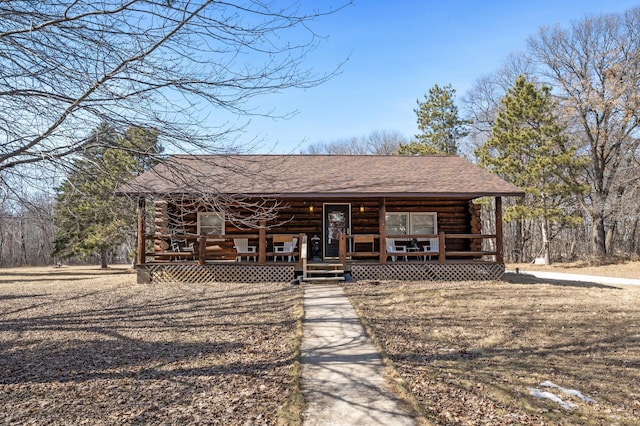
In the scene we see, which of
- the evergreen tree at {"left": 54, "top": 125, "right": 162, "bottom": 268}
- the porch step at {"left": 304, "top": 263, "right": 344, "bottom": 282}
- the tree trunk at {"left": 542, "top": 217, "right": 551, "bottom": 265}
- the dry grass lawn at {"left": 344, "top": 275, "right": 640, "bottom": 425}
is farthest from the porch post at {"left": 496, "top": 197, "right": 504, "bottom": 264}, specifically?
the tree trunk at {"left": 542, "top": 217, "right": 551, "bottom": 265}

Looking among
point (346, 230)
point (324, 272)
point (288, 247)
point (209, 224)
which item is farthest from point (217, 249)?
point (346, 230)

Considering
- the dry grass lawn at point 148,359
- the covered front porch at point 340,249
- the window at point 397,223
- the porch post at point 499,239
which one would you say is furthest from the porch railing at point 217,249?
the porch post at point 499,239

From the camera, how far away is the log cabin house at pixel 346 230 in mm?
12578

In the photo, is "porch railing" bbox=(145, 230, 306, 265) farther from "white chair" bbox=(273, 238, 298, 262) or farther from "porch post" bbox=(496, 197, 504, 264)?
"porch post" bbox=(496, 197, 504, 264)

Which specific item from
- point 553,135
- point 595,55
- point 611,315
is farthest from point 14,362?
point 595,55

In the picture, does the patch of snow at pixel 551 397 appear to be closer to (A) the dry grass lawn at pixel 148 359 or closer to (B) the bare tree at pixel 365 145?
(A) the dry grass lawn at pixel 148 359

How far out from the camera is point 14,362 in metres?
5.32

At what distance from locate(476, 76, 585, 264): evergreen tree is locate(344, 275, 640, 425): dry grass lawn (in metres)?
11.8

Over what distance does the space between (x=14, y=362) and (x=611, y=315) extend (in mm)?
10141

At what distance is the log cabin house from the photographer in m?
12.6

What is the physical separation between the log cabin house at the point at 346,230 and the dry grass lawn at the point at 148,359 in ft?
8.91

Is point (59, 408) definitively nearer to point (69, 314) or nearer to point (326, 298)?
point (69, 314)

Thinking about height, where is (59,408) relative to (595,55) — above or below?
below

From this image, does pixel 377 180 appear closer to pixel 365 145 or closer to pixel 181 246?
pixel 181 246
